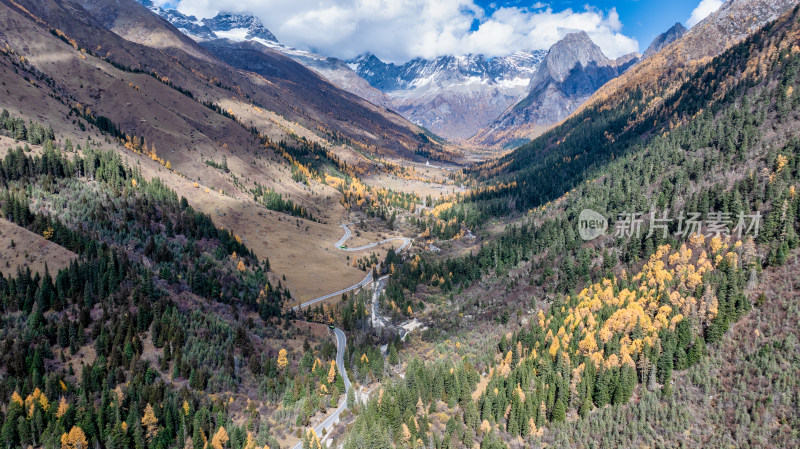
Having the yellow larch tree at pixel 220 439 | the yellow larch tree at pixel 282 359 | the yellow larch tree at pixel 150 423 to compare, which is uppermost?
the yellow larch tree at pixel 282 359

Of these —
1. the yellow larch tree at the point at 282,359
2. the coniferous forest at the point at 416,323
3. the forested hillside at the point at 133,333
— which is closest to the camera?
the forested hillside at the point at 133,333

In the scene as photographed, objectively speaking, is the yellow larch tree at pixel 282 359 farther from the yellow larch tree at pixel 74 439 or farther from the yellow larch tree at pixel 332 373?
the yellow larch tree at pixel 74 439

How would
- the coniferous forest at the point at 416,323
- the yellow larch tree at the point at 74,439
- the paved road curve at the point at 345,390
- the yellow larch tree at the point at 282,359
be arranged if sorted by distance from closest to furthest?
the yellow larch tree at the point at 74,439 → the coniferous forest at the point at 416,323 → the paved road curve at the point at 345,390 → the yellow larch tree at the point at 282,359

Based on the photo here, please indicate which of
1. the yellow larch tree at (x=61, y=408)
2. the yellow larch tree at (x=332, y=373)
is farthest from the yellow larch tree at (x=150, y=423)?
the yellow larch tree at (x=332, y=373)

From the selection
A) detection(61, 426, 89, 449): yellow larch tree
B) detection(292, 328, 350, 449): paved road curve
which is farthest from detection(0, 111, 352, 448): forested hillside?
detection(292, 328, 350, 449): paved road curve

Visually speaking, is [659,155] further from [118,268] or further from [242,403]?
[118,268]

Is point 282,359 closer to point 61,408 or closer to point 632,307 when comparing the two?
point 61,408

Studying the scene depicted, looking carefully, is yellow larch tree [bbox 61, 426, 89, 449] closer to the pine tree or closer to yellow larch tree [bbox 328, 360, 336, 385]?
the pine tree

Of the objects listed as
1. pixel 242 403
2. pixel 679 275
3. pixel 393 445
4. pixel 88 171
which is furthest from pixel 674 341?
pixel 88 171
